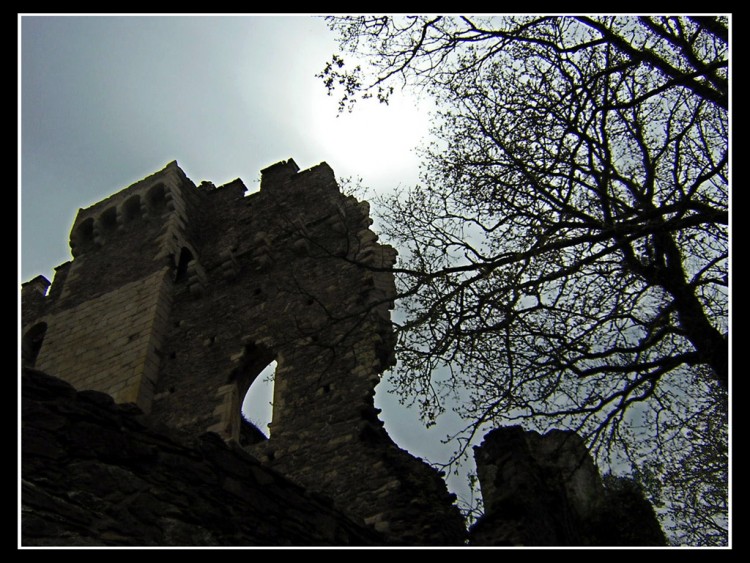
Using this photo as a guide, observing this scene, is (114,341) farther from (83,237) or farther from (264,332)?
(83,237)

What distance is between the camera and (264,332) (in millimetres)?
13164

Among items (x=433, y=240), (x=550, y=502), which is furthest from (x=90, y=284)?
(x=550, y=502)

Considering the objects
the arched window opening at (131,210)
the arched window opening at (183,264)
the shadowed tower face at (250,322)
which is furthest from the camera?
the arched window opening at (131,210)

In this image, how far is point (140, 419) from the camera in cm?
654

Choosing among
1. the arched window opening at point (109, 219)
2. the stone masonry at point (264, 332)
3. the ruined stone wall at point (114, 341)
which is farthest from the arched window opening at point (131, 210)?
the ruined stone wall at point (114, 341)

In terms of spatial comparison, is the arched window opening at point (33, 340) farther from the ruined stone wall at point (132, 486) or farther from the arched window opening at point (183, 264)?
the ruined stone wall at point (132, 486)

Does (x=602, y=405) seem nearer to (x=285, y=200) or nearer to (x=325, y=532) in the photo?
(x=325, y=532)

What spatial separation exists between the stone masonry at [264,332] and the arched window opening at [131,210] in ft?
0.09

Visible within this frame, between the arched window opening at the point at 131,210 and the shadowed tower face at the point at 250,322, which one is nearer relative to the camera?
the shadowed tower face at the point at 250,322

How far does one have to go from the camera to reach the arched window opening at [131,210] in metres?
17.2

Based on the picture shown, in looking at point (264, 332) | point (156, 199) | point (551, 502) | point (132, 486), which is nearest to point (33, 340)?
point (156, 199)

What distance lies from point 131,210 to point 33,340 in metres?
3.39

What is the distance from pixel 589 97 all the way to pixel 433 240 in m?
2.07

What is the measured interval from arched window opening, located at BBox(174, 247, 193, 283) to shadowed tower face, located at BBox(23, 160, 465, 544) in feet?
0.13
